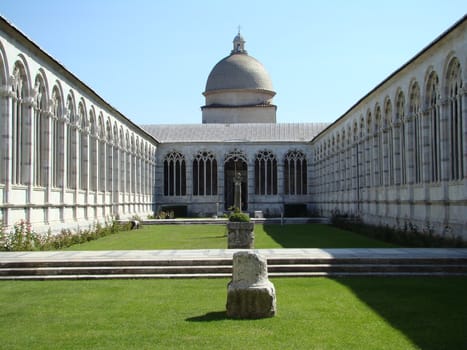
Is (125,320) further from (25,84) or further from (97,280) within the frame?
(25,84)

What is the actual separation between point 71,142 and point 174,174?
26.9m

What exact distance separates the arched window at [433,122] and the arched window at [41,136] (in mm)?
14778

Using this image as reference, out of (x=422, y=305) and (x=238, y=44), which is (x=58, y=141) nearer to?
(x=422, y=305)

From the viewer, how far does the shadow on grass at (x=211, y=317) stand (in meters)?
10.4

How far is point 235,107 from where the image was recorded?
218 feet

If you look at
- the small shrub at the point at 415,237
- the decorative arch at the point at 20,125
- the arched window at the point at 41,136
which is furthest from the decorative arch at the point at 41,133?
the small shrub at the point at 415,237

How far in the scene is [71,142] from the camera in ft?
102

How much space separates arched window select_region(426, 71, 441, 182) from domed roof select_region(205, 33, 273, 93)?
40.8m

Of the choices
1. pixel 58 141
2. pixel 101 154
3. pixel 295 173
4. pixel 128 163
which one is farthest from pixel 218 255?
pixel 295 173

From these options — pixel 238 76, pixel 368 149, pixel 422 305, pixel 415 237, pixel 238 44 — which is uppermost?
pixel 238 44

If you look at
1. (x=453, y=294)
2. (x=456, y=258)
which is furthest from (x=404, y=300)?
(x=456, y=258)

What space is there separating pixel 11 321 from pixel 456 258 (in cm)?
1030

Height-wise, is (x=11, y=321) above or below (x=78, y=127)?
below

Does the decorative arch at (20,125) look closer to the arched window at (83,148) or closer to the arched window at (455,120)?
the arched window at (83,148)
